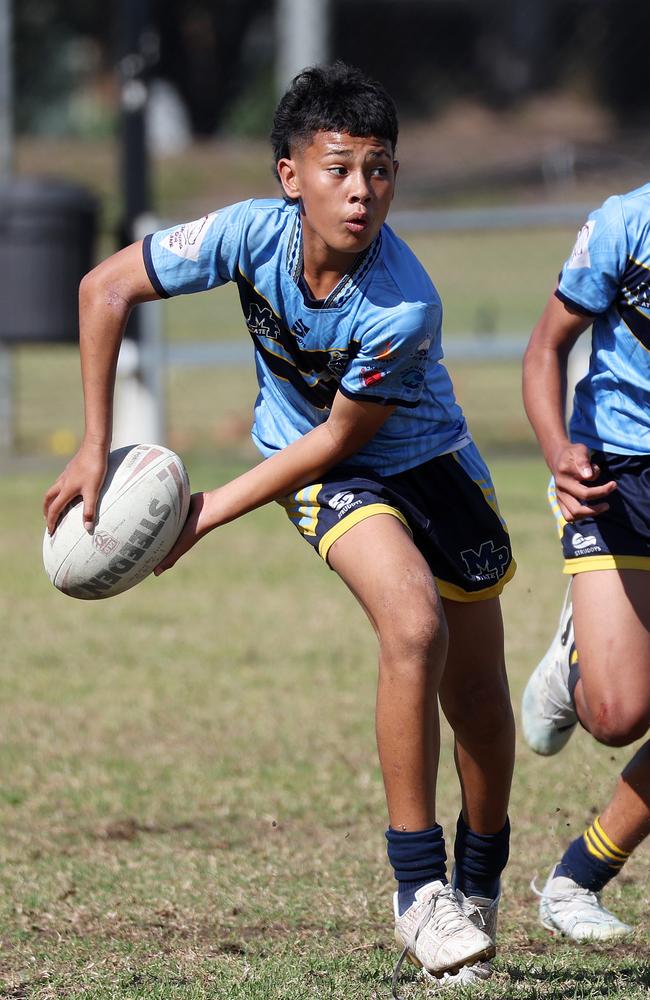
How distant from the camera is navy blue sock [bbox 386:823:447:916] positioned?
3586mm

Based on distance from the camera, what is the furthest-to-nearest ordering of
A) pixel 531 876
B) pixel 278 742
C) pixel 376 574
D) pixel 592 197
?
1. pixel 592 197
2. pixel 278 742
3. pixel 531 876
4. pixel 376 574

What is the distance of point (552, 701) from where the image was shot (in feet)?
15.6

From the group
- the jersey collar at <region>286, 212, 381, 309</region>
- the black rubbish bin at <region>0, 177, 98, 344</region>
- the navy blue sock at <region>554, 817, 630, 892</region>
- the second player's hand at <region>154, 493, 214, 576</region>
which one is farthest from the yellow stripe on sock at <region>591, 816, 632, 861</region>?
the black rubbish bin at <region>0, 177, 98, 344</region>

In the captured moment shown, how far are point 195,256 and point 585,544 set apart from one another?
1.31m

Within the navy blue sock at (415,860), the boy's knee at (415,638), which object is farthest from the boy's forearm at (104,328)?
the navy blue sock at (415,860)

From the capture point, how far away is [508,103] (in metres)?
40.8

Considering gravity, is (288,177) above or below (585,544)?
above

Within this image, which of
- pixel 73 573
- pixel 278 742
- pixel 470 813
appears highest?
pixel 73 573

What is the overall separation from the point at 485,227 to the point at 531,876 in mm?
8633

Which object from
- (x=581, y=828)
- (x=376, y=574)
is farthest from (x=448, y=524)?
(x=581, y=828)

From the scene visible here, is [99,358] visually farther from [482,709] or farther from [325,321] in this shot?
[482,709]

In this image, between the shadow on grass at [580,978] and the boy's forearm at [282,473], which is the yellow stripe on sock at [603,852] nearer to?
the shadow on grass at [580,978]

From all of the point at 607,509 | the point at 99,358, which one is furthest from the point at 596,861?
the point at 99,358

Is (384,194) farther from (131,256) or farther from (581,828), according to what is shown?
(581,828)
